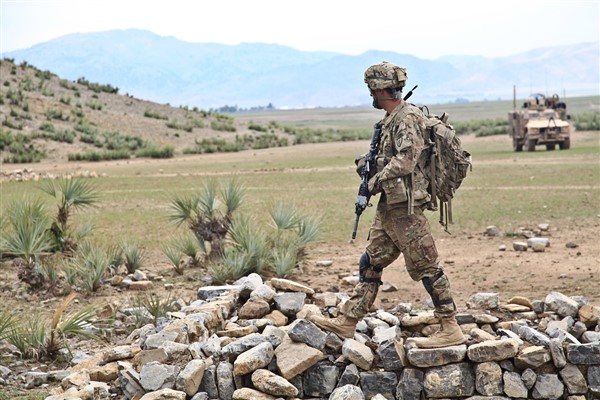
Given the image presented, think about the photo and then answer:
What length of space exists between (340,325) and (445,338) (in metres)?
0.89

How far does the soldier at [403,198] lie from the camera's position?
24.2 ft

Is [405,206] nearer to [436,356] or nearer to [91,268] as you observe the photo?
[436,356]

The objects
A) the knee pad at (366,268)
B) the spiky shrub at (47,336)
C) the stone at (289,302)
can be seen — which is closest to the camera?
the knee pad at (366,268)

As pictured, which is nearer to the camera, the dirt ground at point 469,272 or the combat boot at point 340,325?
the combat boot at point 340,325

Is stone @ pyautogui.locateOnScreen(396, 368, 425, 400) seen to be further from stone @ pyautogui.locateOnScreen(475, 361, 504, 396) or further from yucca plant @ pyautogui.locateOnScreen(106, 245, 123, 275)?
yucca plant @ pyautogui.locateOnScreen(106, 245, 123, 275)

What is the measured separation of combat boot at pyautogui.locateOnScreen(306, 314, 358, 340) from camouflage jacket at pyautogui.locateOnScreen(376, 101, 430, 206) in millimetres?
1070

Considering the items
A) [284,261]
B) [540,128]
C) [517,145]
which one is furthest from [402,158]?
[517,145]

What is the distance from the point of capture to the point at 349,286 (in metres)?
12.3

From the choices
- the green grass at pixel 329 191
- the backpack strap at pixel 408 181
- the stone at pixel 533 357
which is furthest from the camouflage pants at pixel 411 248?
the green grass at pixel 329 191

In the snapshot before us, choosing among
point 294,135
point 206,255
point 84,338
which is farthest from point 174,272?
point 294,135

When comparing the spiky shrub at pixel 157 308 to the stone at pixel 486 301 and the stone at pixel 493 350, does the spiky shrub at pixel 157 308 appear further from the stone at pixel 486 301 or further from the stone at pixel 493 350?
the stone at pixel 493 350

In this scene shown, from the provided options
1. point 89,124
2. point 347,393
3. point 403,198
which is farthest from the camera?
point 89,124

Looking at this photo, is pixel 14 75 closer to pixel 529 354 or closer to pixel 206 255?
pixel 206 255

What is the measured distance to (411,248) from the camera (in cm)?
747
